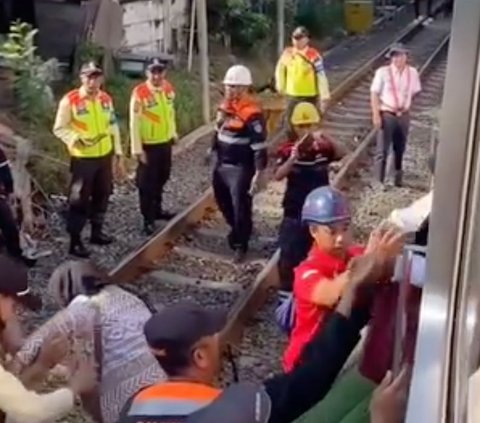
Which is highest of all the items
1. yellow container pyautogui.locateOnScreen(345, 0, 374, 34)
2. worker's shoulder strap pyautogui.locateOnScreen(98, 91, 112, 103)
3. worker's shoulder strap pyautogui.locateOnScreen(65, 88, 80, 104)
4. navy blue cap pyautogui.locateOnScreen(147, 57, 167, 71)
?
yellow container pyautogui.locateOnScreen(345, 0, 374, 34)

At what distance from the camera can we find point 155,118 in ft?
12.9

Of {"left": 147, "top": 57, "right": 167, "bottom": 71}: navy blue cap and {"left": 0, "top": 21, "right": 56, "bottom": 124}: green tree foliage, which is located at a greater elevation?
{"left": 147, "top": 57, "right": 167, "bottom": 71}: navy blue cap

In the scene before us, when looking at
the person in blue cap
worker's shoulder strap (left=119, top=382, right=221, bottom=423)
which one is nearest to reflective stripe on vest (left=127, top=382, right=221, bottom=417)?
worker's shoulder strap (left=119, top=382, right=221, bottom=423)

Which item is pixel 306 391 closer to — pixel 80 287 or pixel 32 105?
pixel 80 287

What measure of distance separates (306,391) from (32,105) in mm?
2955

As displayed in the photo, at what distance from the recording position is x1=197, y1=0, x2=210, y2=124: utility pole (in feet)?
11.7

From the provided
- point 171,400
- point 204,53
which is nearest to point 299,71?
point 204,53

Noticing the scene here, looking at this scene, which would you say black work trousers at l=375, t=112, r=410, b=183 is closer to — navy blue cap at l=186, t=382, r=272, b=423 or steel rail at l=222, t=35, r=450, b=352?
steel rail at l=222, t=35, r=450, b=352

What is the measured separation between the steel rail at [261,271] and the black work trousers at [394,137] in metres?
0.15

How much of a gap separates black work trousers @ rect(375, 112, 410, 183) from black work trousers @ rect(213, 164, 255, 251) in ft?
2.14

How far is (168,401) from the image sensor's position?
137cm

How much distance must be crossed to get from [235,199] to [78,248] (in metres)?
0.69

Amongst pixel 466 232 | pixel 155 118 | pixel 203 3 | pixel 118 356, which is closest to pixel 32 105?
pixel 155 118

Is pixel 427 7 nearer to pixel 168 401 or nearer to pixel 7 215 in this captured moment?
pixel 168 401
